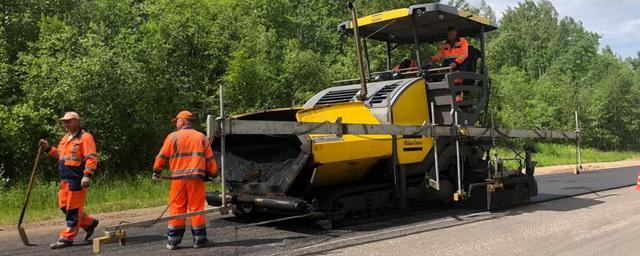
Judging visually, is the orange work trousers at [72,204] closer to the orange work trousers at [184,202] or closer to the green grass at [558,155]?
the orange work trousers at [184,202]

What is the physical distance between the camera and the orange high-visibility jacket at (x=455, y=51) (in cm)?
842

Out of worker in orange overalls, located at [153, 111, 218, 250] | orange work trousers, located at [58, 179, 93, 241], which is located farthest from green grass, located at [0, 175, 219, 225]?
worker in orange overalls, located at [153, 111, 218, 250]

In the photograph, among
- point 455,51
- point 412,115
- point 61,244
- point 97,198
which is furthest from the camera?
point 97,198

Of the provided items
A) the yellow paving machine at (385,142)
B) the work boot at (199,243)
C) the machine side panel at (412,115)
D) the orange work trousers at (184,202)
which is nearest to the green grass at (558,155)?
the yellow paving machine at (385,142)

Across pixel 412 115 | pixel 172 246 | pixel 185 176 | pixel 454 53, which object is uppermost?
pixel 454 53

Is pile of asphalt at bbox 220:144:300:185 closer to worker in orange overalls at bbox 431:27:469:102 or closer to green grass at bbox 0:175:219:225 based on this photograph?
green grass at bbox 0:175:219:225

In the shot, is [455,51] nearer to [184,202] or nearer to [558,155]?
[184,202]

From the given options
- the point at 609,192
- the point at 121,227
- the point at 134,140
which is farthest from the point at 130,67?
the point at 609,192

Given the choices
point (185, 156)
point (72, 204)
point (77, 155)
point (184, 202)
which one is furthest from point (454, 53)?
point (72, 204)

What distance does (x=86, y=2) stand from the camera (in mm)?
17672

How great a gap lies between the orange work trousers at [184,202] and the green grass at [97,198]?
3738 mm

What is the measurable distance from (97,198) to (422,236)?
6548mm

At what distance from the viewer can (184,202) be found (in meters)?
5.49

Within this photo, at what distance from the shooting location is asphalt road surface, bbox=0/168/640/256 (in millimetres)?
5539
